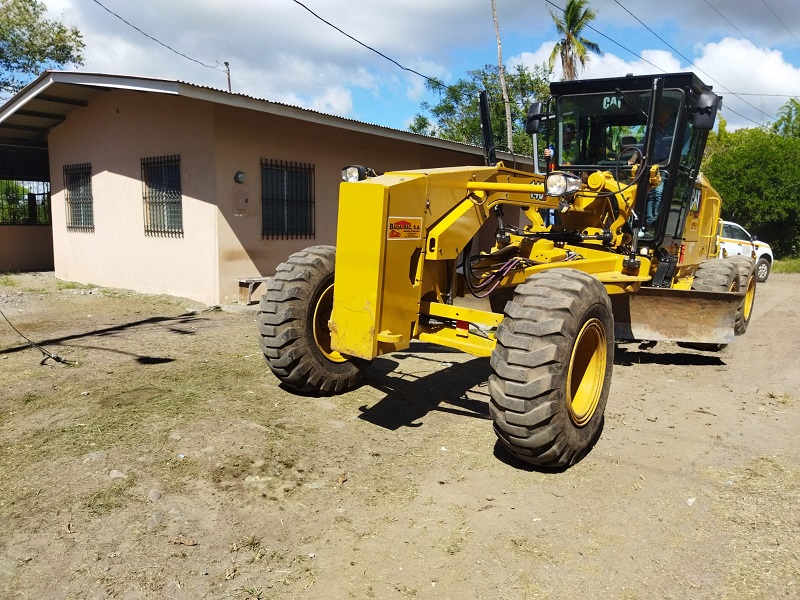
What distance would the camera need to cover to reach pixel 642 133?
6832 millimetres

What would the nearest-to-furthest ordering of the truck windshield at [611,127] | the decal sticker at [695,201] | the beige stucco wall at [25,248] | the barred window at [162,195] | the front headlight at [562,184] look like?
the front headlight at [562,184] → the truck windshield at [611,127] → the decal sticker at [695,201] → the barred window at [162,195] → the beige stucco wall at [25,248]

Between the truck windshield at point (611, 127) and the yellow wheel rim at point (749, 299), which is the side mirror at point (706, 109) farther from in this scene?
the yellow wheel rim at point (749, 299)

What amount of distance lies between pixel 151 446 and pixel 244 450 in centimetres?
62

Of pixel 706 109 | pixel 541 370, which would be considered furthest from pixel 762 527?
pixel 706 109

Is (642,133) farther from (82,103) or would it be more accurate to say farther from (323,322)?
(82,103)

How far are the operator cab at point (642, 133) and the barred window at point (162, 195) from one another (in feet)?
21.2

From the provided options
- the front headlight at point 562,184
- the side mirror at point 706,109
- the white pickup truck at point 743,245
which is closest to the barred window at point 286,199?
the side mirror at point 706,109

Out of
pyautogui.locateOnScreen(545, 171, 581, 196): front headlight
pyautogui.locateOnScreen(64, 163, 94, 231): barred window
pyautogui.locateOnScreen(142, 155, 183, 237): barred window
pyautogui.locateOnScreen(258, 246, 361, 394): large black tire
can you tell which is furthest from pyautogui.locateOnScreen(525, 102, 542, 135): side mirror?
pyautogui.locateOnScreen(64, 163, 94, 231): barred window

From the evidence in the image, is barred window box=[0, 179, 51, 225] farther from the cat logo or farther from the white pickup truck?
the white pickup truck

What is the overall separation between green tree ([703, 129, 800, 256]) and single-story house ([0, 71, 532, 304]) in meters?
16.2

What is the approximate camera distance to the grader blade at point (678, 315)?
6.73 m

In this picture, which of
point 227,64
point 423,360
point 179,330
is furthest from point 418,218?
point 227,64

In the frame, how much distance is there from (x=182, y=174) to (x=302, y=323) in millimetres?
6644

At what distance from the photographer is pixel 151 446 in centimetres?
436
